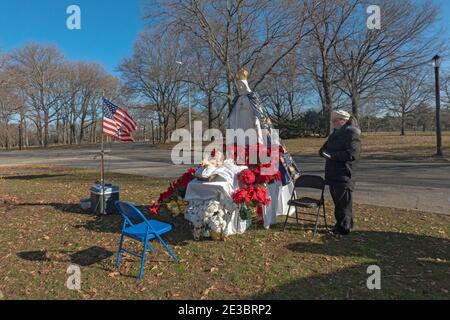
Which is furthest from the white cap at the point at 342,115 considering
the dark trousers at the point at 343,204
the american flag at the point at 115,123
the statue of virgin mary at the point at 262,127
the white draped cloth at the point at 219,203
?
the american flag at the point at 115,123

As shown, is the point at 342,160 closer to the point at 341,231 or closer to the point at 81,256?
the point at 341,231

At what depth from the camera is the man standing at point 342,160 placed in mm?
5363

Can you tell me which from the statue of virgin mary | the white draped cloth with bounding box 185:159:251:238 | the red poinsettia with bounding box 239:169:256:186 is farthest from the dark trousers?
the white draped cloth with bounding box 185:159:251:238

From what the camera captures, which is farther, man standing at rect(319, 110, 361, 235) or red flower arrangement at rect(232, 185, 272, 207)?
red flower arrangement at rect(232, 185, 272, 207)

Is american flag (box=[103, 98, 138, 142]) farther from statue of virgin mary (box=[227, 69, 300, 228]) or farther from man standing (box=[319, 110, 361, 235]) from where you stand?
man standing (box=[319, 110, 361, 235])

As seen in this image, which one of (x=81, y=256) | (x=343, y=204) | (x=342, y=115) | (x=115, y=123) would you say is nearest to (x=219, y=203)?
(x=343, y=204)

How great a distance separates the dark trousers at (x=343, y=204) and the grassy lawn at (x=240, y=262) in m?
0.28

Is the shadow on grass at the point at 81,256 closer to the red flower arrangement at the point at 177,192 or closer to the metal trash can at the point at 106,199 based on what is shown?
the red flower arrangement at the point at 177,192

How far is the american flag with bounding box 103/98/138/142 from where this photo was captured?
676cm

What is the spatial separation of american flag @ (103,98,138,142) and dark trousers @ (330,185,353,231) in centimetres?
422

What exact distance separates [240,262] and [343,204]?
223 centimetres

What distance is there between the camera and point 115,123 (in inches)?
268

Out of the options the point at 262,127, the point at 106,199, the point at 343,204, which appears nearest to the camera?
the point at 343,204
